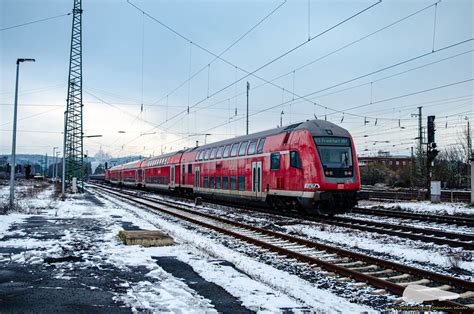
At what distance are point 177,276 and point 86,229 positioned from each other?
276 inches

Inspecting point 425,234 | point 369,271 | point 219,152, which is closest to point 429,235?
point 425,234

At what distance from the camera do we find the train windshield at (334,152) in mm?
16031

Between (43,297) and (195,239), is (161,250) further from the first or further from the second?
(43,297)

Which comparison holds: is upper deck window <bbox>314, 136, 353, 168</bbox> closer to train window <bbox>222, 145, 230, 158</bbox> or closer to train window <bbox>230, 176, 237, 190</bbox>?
train window <bbox>230, 176, 237, 190</bbox>

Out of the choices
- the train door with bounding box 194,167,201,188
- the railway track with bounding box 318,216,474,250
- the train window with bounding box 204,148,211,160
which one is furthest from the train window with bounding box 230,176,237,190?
the railway track with bounding box 318,216,474,250

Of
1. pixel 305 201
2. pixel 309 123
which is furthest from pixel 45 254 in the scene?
pixel 309 123

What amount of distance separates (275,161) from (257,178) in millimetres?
1879

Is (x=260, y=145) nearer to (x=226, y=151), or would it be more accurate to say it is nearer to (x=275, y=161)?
(x=275, y=161)

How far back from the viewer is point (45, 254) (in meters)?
9.01

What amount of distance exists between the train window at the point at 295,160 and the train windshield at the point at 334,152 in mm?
921

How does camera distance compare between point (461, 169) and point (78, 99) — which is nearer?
point (78, 99)

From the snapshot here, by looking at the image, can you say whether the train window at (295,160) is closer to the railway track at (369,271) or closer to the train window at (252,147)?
Result: the train window at (252,147)

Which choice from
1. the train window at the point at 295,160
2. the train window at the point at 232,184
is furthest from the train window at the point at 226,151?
the train window at the point at 295,160

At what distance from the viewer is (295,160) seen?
1670 centimetres
